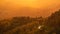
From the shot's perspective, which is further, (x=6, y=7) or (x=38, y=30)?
(x=6, y=7)

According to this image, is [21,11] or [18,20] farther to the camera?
[21,11]

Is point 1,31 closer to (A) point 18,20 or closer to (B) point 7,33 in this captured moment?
(B) point 7,33

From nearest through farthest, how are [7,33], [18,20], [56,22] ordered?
1. [56,22]
2. [7,33]
3. [18,20]

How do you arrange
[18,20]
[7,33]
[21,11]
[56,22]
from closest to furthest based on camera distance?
[56,22]
[7,33]
[18,20]
[21,11]

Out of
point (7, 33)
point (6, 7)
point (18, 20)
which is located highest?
point (6, 7)

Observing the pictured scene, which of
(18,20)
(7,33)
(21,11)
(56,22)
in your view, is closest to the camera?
(56,22)

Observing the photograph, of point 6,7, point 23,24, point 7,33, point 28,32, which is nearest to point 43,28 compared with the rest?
point 28,32

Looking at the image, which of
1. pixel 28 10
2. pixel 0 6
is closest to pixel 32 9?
pixel 28 10

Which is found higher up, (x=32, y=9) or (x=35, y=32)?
(x=32, y=9)

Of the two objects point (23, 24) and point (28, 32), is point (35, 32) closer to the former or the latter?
point (28, 32)
